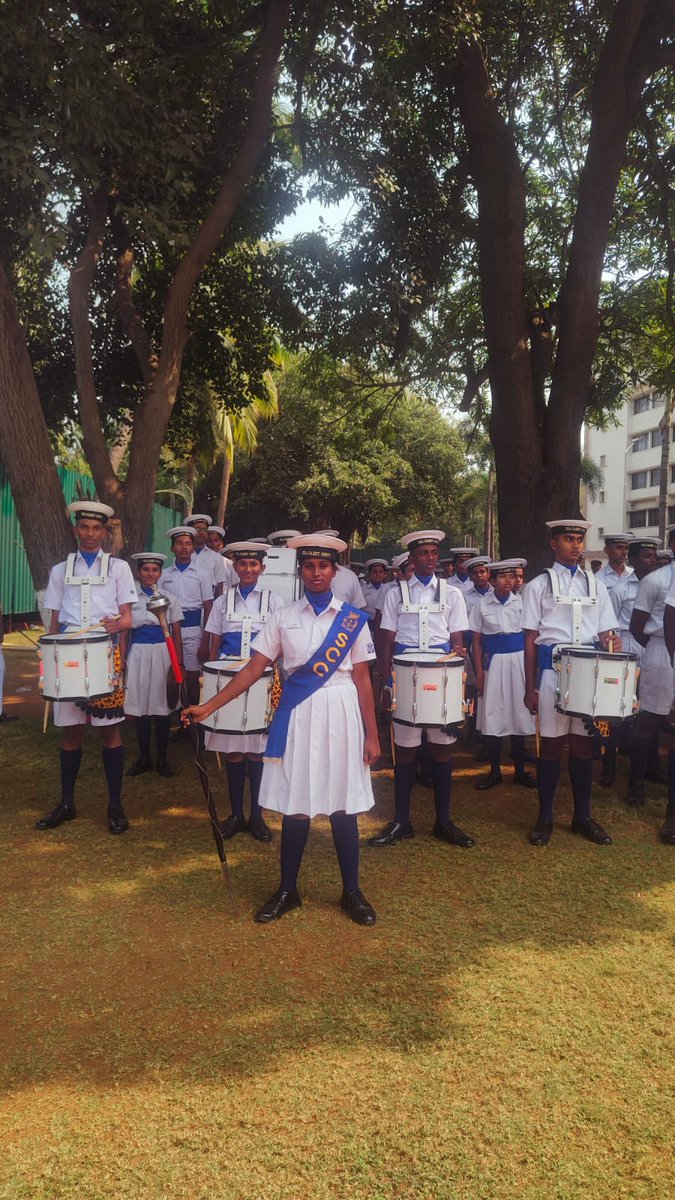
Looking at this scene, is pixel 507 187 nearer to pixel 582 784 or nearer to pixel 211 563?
pixel 211 563

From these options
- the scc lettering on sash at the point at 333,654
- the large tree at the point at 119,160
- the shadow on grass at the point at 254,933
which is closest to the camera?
the shadow on grass at the point at 254,933

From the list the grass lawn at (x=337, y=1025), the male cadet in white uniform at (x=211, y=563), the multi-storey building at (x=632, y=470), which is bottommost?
the grass lawn at (x=337, y=1025)

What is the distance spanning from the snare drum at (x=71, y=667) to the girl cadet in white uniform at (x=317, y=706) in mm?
1509

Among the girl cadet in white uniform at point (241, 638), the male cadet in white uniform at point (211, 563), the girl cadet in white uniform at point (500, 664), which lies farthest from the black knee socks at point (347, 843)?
the male cadet in white uniform at point (211, 563)

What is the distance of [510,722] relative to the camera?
7664 millimetres

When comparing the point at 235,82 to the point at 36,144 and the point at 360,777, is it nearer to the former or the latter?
the point at 36,144

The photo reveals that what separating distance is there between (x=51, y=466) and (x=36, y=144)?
282cm

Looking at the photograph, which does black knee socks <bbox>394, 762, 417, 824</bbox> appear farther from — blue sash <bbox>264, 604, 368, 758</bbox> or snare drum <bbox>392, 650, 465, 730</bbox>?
blue sash <bbox>264, 604, 368, 758</bbox>

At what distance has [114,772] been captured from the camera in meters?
6.03

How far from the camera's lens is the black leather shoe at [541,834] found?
5.74 m

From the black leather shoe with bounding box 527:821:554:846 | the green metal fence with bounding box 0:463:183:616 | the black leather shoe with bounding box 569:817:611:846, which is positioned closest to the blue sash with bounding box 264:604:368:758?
the black leather shoe with bounding box 527:821:554:846

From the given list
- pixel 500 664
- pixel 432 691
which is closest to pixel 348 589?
pixel 500 664

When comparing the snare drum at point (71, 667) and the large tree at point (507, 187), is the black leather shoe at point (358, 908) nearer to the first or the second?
the snare drum at point (71, 667)

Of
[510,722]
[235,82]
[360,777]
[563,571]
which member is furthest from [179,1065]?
[235,82]
